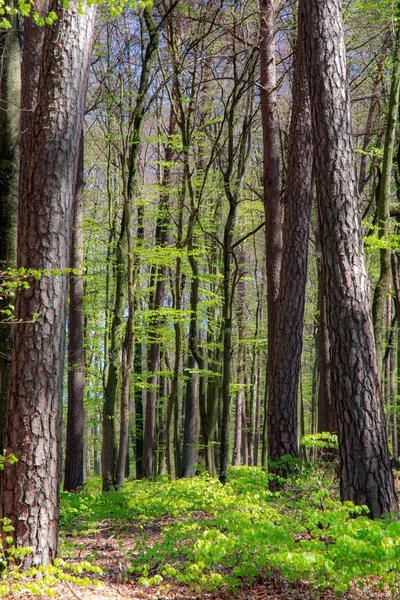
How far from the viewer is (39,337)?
4.39m

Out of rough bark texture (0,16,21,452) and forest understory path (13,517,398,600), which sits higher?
rough bark texture (0,16,21,452)

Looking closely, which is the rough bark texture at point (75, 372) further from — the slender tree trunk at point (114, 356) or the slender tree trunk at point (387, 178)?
the slender tree trunk at point (387, 178)

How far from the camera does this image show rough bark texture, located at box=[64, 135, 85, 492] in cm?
1109

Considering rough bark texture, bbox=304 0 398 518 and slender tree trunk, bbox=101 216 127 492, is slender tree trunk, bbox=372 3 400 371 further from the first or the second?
slender tree trunk, bbox=101 216 127 492

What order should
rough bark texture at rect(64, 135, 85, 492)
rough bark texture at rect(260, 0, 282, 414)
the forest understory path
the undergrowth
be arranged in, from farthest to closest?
rough bark texture at rect(64, 135, 85, 492), rough bark texture at rect(260, 0, 282, 414), the forest understory path, the undergrowth

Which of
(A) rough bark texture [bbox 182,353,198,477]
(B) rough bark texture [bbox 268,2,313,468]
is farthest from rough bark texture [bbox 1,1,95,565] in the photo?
(A) rough bark texture [bbox 182,353,198,477]

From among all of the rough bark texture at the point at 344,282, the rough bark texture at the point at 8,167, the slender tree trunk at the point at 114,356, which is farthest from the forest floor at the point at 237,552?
the rough bark texture at the point at 8,167

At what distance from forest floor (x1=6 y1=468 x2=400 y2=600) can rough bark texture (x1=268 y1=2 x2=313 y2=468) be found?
110 centimetres

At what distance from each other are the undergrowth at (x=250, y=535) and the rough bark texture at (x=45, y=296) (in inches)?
40.0

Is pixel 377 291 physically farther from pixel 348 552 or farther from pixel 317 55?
pixel 348 552

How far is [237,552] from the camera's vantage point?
15.2ft

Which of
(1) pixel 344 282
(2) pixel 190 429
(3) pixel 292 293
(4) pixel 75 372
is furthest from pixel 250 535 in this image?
(2) pixel 190 429

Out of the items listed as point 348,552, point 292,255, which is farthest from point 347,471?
point 292,255

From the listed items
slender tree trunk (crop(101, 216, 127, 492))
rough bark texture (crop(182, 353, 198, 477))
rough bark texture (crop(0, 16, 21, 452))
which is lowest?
rough bark texture (crop(182, 353, 198, 477))
